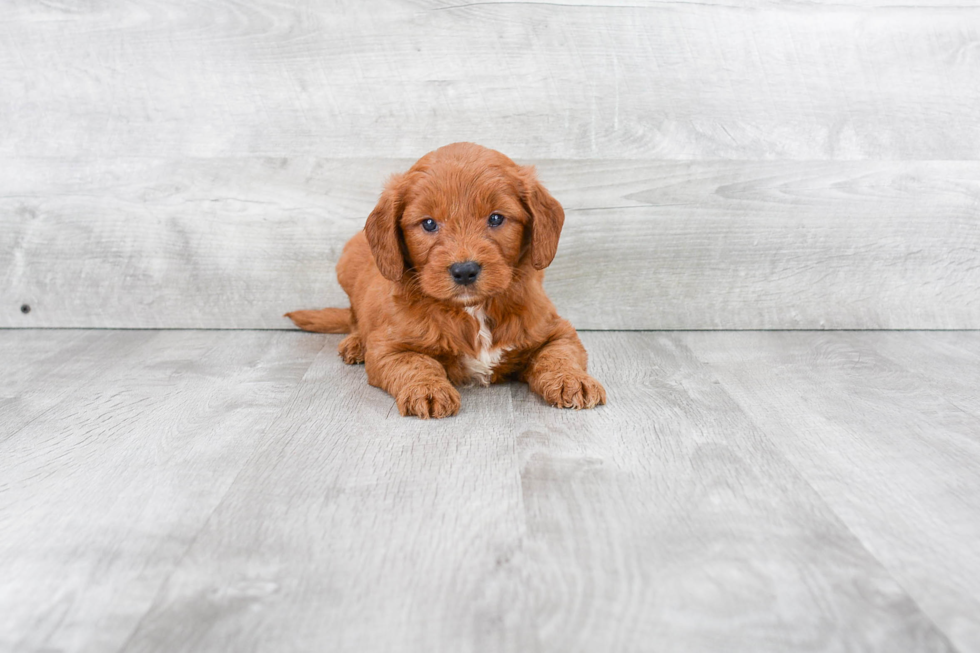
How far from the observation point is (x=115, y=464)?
6.39 ft

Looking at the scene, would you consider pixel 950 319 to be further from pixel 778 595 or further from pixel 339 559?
pixel 339 559

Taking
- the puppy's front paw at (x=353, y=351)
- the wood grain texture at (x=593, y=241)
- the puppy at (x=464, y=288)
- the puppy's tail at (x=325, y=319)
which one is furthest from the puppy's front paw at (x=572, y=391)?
the puppy's tail at (x=325, y=319)

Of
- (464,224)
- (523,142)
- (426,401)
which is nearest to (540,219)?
(464,224)

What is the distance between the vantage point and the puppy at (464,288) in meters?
2.28

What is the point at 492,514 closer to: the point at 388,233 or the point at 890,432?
the point at 388,233

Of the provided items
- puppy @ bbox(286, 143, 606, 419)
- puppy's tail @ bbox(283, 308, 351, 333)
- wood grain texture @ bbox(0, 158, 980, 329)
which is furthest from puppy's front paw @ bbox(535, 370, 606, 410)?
puppy's tail @ bbox(283, 308, 351, 333)

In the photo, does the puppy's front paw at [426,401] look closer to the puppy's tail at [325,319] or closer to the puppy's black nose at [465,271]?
the puppy's black nose at [465,271]

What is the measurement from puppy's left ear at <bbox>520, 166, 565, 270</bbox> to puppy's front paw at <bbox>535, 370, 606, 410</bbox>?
0.36 m

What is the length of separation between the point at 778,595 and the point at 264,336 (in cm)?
246

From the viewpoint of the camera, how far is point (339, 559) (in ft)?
4.90

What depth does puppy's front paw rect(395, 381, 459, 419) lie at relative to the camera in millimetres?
2260

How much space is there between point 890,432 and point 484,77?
1996 mm

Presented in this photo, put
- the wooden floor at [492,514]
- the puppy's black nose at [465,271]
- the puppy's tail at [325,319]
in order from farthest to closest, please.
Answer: the puppy's tail at [325,319] < the puppy's black nose at [465,271] < the wooden floor at [492,514]

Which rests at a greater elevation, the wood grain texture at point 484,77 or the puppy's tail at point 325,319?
the wood grain texture at point 484,77
